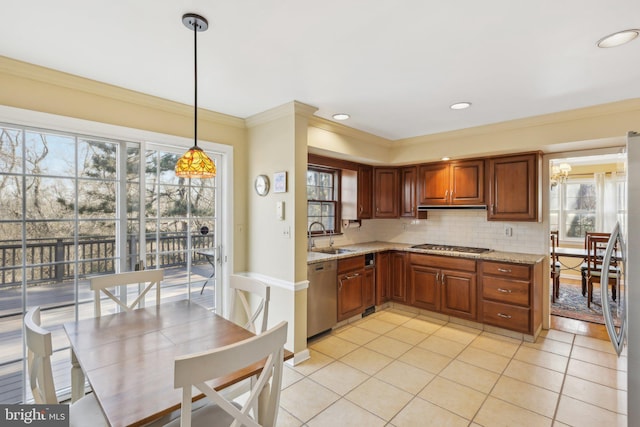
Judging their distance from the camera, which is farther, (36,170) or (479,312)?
(479,312)

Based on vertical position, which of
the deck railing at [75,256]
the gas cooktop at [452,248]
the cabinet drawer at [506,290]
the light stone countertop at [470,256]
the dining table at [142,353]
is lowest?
the cabinet drawer at [506,290]

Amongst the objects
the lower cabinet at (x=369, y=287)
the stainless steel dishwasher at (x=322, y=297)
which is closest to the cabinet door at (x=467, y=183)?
the lower cabinet at (x=369, y=287)

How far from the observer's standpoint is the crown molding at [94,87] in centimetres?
213

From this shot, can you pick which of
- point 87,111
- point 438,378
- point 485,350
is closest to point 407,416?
point 438,378

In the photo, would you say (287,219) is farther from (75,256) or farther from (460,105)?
(460,105)

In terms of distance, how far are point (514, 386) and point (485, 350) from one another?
0.69 meters

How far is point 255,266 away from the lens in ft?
11.3

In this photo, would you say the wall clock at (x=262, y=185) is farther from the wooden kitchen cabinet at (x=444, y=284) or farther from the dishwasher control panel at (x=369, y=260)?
the wooden kitchen cabinet at (x=444, y=284)

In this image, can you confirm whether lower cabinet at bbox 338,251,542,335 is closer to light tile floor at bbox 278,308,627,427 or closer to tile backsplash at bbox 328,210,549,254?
light tile floor at bbox 278,308,627,427

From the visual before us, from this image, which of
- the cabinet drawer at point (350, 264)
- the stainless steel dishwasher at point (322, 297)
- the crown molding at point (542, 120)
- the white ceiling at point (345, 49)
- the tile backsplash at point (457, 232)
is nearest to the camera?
the white ceiling at point (345, 49)

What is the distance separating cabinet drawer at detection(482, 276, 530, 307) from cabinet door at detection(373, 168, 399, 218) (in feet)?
5.27

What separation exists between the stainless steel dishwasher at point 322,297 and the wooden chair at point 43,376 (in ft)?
6.75

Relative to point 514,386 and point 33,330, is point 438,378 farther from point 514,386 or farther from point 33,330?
point 33,330

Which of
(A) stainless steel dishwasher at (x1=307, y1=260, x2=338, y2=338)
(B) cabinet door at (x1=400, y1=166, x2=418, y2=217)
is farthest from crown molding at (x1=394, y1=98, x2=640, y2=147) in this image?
(A) stainless steel dishwasher at (x1=307, y1=260, x2=338, y2=338)
